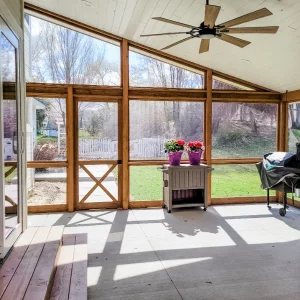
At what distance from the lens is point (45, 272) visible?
2.50 metres

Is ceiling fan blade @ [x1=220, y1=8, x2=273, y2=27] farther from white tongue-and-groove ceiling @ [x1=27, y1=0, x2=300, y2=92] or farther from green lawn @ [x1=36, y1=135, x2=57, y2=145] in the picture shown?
green lawn @ [x1=36, y1=135, x2=57, y2=145]

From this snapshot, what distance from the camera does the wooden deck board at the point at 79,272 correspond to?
245cm

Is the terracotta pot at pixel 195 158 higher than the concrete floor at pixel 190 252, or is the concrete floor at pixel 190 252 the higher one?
the terracotta pot at pixel 195 158

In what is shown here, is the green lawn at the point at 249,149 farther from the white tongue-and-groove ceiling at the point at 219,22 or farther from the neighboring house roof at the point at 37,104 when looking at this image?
the neighboring house roof at the point at 37,104

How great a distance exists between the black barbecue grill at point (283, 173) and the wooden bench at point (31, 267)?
154 inches

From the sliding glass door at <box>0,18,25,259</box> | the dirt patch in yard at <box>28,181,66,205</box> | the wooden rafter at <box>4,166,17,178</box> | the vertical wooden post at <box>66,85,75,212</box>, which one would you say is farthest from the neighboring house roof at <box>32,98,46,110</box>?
the wooden rafter at <box>4,166,17,178</box>

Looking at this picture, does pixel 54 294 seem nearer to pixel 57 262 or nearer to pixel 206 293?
pixel 57 262

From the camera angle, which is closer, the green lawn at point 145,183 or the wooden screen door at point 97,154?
the wooden screen door at point 97,154

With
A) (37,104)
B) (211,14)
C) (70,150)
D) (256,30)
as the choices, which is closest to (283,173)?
(256,30)

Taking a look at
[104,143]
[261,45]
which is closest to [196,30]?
[261,45]

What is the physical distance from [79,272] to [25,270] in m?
0.50

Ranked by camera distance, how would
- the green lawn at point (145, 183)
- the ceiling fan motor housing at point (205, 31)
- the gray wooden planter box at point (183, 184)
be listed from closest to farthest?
1. the ceiling fan motor housing at point (205, 31)
2. the gray wooden planter box at point (183, 184)
3. the green lawn at point (145, 183)

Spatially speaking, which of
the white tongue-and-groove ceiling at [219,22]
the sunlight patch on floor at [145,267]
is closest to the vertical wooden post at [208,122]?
the white tongue-and-groove ceiling at [219,22]

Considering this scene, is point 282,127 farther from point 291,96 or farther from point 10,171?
point 10,171
